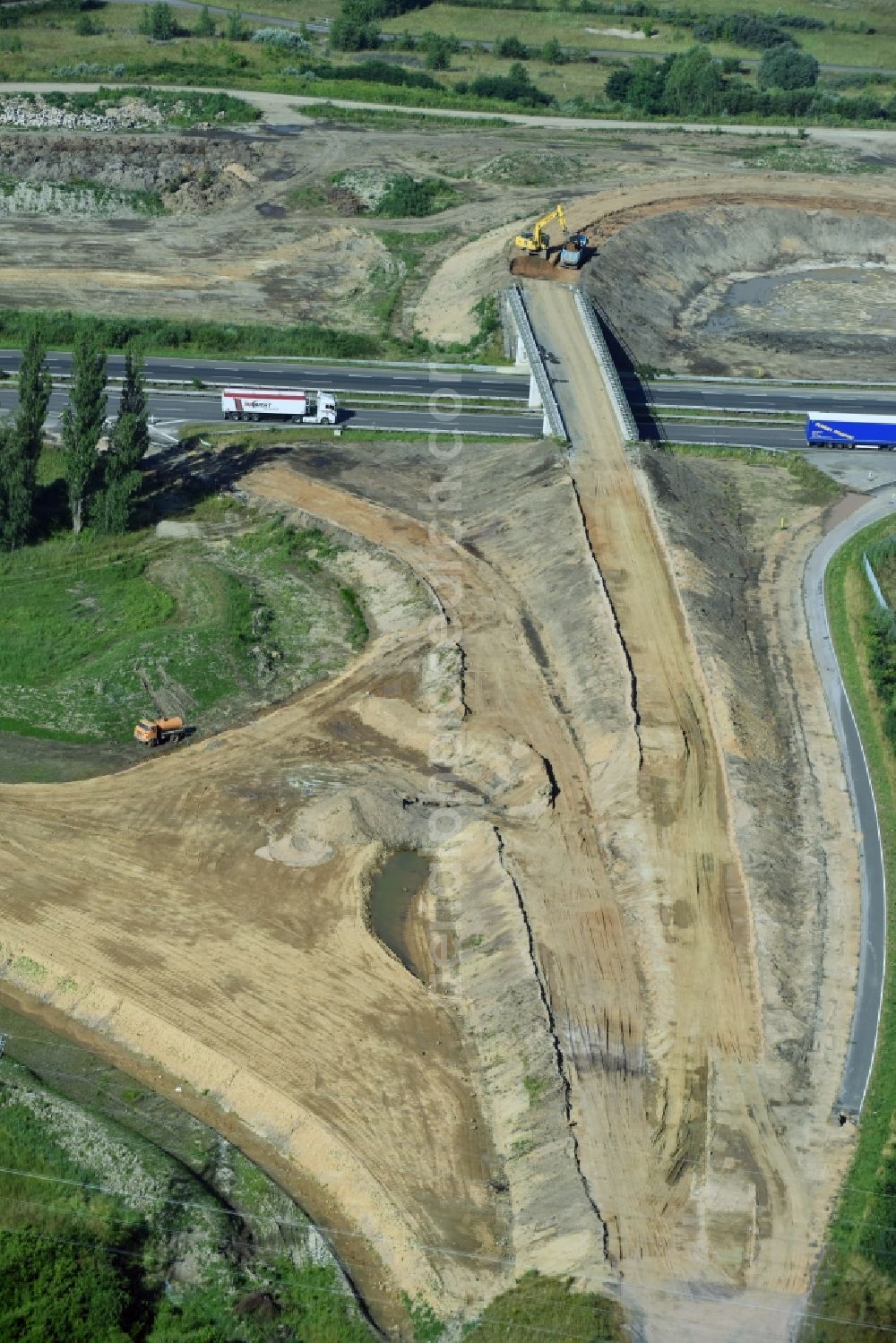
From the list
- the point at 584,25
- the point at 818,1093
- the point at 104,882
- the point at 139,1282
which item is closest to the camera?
the point at 139,1282

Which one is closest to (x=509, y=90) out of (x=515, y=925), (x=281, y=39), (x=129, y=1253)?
(x=281, y=39)

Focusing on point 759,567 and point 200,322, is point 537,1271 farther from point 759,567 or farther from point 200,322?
point 200,322

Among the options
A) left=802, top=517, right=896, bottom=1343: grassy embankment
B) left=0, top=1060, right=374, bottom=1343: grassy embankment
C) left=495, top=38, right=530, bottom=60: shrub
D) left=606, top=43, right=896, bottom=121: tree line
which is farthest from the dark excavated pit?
left=0, top=1060, right=374, bottom=1343: grassy embankment

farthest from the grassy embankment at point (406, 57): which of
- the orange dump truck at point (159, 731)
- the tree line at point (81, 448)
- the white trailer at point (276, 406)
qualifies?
the orange dump truck at point (159, 731)

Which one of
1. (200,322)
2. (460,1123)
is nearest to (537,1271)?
(460,1123)

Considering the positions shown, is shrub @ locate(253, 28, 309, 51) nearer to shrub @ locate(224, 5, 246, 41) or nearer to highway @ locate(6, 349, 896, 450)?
shrub @ locate(224, 5, 246, 41)

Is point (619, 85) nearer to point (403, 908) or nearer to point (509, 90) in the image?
A: point (509, 90)
